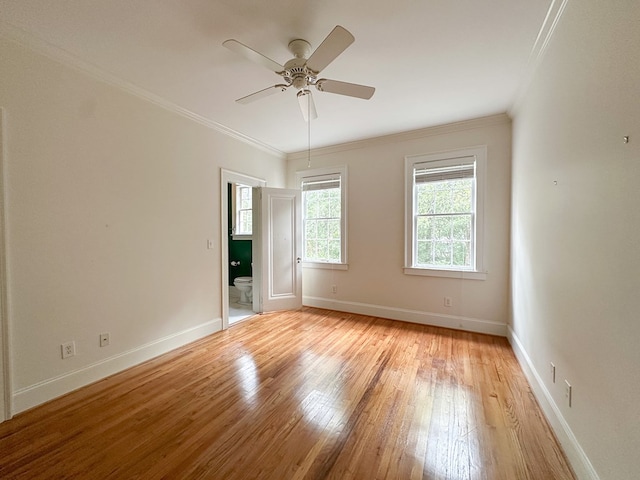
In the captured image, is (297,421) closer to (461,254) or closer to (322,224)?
(461,254)

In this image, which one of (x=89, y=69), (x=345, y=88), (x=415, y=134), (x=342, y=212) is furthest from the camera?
(x=342, y=212)

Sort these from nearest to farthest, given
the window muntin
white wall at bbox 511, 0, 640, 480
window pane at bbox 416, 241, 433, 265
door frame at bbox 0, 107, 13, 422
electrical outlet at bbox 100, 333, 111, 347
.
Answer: white wall at bbox 511, 0, 640, 480, door frame at bbox 0, 107, 13, 422, electrical outlet at bbox 100, 333, 111, 347, window pane at bbox 416, 241, 433, 265, the window muntin

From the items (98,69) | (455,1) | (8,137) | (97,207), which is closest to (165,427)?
(97,207)

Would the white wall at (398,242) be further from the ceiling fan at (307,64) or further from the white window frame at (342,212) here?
the ceiling fan at (307,64)

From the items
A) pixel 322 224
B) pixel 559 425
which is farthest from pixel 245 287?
pixel 559 425

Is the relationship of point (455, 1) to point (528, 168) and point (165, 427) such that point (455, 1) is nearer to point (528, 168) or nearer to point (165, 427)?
point (528, 168)

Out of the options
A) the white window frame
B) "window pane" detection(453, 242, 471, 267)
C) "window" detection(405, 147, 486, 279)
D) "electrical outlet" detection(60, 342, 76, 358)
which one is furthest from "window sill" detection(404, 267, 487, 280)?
"electrical outlet" detection(60, 342, 76, 358)

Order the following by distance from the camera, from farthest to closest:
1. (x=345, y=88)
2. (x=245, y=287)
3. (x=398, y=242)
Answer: (x=245, y=287) → (x=398, y=242) → (x=345, y=88)

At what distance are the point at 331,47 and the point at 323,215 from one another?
3.05 m

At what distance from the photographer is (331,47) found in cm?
163

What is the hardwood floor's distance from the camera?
146 cm

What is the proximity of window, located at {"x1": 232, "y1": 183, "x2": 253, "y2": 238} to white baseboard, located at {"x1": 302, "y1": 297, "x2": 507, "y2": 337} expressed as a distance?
2023 millimetres

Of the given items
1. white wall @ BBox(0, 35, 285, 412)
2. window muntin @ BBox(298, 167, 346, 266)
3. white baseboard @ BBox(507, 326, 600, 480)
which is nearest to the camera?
white baseboard @ BBox(507, 326, 600, 480)

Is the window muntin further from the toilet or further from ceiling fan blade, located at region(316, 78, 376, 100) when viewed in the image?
ceiling fan blade, located at region(316, 78, 376, 100)
